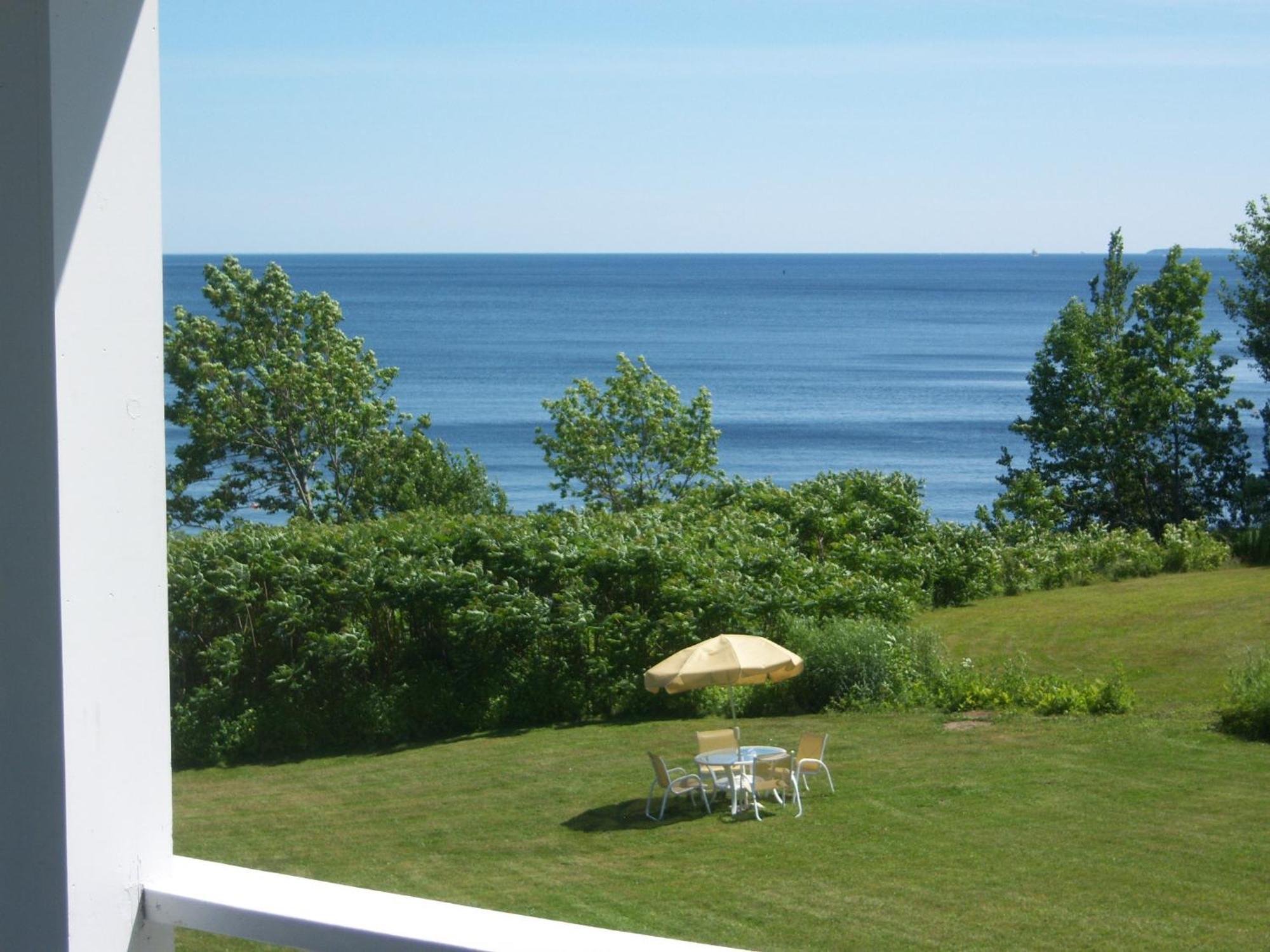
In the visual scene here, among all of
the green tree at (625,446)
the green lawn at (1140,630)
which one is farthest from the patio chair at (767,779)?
the green tree at (625,446)

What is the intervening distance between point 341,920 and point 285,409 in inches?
1302

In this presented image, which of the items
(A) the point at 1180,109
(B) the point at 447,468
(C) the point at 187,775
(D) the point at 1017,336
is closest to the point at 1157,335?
(B) the point at 447,468

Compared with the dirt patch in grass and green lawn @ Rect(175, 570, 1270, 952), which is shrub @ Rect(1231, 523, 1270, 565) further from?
the dirt patch in grass

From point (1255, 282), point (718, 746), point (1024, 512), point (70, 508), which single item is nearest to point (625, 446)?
point (1024, 512)

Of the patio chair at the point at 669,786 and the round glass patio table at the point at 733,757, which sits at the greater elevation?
the round glass patio table at the point at 733,757

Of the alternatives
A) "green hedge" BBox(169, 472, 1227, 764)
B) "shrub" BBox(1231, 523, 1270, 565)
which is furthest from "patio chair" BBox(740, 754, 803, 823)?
"shrub" BBox(1231, 523, 1270, 565)

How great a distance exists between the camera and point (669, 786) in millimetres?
12102

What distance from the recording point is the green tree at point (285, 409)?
1283 inches

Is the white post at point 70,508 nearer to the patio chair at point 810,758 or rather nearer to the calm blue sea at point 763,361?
the patio chair at point 810,758

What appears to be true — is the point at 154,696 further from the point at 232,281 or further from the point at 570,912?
the point at 232,281

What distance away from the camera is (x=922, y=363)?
10869 centimetres

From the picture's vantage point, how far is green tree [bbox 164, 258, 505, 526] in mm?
32594

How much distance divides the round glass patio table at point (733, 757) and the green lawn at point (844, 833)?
15.7 inches

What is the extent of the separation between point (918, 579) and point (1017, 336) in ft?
363
